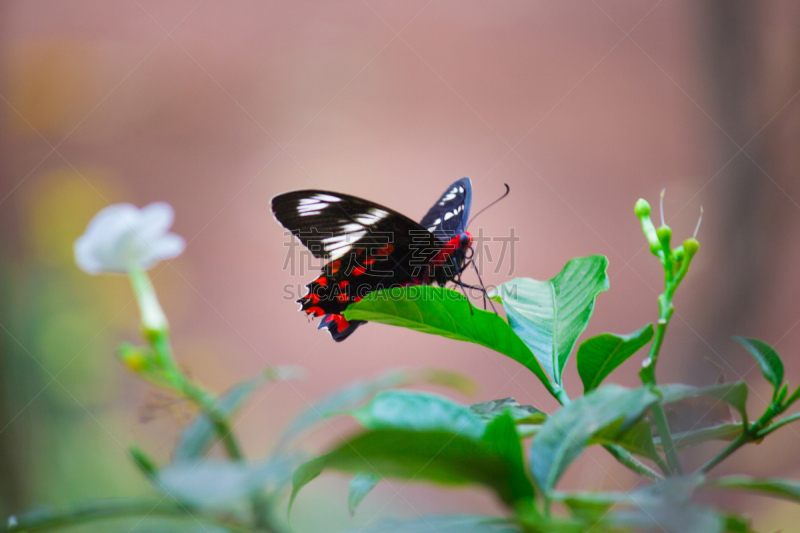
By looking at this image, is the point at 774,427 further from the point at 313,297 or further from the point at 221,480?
the point at 313,297

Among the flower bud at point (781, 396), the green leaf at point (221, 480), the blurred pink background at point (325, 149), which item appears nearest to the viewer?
the green leaf at point (221, 480)

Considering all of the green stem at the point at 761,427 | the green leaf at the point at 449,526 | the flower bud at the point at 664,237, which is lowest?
the green leaf at the point at 449,526

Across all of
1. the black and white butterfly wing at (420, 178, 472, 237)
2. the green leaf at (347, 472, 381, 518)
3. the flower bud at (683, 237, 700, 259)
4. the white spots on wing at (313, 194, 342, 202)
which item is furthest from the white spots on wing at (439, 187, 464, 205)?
the green leaf at (347, 472, 381, 518)

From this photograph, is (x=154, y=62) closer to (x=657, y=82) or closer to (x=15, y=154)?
(x=15, y=154)

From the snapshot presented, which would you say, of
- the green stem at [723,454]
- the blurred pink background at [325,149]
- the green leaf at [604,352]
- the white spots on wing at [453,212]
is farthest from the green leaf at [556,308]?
the blurred pink background at [325,149]

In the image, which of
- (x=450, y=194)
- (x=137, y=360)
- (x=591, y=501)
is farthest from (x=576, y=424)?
(x=450, y=194)

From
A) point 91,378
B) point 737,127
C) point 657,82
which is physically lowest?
point 91,378

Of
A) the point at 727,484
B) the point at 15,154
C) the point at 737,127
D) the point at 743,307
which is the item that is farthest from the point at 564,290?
the point at 15,154

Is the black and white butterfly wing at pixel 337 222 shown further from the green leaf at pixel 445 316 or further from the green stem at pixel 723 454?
the green stem at pixel 723 454
